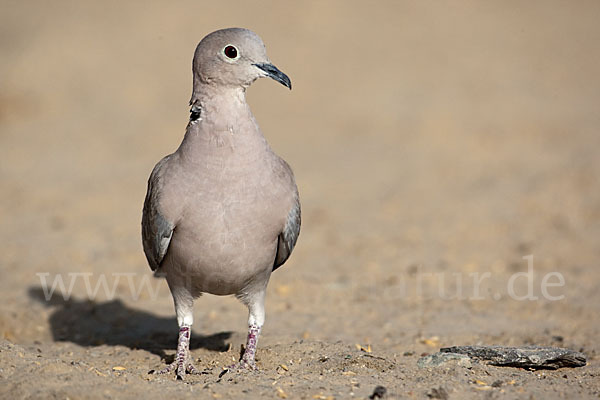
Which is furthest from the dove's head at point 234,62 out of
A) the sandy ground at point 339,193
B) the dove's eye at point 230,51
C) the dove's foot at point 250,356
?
the sandy ground at point 339,193

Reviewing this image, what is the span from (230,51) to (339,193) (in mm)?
7527

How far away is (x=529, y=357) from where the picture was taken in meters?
5.61

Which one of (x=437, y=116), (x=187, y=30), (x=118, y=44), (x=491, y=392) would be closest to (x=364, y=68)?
(x=437, y=116)

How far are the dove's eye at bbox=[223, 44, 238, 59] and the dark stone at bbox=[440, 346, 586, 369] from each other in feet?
9.04

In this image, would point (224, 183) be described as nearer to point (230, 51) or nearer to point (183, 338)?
point (230, 51)

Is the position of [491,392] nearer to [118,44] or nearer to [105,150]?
[105,150]

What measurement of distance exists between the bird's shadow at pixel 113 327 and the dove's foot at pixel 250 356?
0.73 m

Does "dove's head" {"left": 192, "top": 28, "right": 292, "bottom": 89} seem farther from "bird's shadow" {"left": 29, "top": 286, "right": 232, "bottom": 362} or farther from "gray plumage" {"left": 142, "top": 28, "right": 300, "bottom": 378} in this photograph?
"bird's shadow" {"left": 29, "top": 286, "right": 232, "bottom": 362}

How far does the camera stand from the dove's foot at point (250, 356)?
5.77 m

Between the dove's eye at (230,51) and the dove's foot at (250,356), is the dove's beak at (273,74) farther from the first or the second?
the dove's foot at (250,356)

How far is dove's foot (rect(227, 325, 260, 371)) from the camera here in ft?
18.9

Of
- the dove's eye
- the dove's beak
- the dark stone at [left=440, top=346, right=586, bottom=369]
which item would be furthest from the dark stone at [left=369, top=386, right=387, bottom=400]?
the dove's eye

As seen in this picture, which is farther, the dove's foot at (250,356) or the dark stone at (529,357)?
A: the dove's foot at (250,356)

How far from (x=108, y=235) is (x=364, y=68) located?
350 inches
